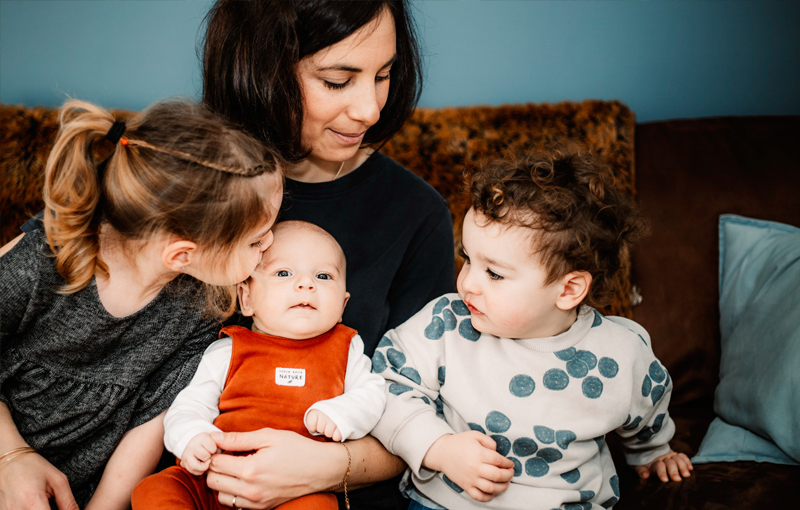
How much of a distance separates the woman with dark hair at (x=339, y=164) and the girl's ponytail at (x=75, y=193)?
0.95 feet

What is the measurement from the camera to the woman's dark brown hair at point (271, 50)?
105 centimetres

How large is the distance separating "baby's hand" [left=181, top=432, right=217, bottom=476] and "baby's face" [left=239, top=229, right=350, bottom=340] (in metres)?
0.27

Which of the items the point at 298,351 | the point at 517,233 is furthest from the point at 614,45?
the point at 298,351

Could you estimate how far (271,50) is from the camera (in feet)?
3.51

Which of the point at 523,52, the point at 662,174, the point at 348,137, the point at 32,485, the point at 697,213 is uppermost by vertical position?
the point at 523,52

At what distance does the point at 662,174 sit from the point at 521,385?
3.22 feet

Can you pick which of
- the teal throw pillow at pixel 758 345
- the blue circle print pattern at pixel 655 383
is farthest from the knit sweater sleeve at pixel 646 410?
the teal throw pillow at pixel 758 345

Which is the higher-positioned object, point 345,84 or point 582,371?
point 345,84

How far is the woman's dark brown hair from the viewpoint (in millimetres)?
1046

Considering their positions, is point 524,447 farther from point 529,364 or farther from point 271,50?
point 271,50

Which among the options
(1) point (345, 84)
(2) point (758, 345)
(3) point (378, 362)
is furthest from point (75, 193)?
(2) point (758, 345)

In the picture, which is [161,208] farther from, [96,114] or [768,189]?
[768,189]

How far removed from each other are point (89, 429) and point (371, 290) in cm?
67

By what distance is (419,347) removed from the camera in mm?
1199
